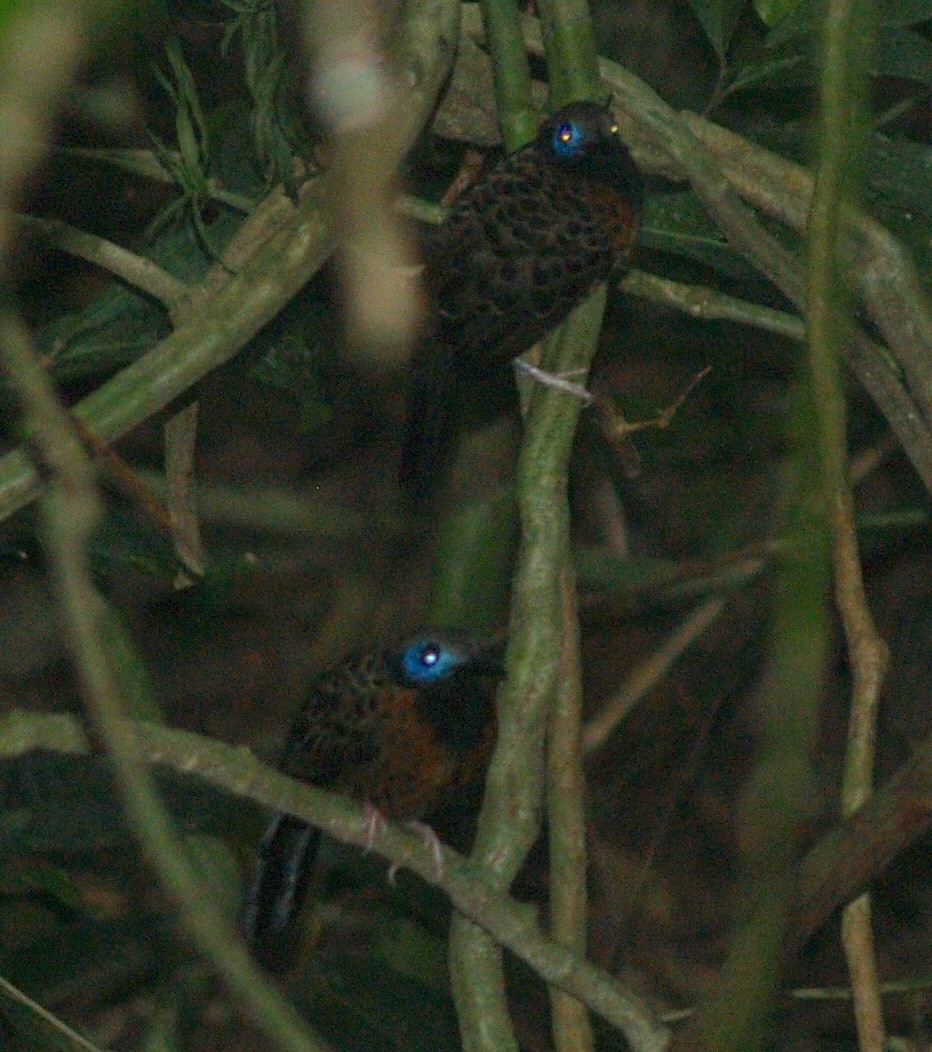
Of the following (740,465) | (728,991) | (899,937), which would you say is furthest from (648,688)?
(728,991)

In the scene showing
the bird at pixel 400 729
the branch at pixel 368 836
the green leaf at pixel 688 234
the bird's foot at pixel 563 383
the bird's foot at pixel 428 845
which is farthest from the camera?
the bird at pixel 400 729

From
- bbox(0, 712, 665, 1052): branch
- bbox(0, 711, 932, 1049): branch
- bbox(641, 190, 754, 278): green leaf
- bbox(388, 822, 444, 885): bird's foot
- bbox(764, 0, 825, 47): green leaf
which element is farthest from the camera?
bbox(641, 190, 754, 278): green leaf

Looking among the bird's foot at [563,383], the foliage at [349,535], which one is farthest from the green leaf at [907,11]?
the bird's foot at [563,383]

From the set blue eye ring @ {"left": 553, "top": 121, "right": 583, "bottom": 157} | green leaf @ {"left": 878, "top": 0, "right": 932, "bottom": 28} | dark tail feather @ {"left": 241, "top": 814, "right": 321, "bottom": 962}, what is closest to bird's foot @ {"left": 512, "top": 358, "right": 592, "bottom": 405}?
blue eye ring @ {"left": 553, "top": 121, "right": 583, "bottom": 157}

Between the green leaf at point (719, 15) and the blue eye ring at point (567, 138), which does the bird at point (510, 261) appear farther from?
the green leaf at point (719, 15)

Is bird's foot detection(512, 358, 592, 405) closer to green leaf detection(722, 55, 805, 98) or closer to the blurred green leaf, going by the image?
green leaf detection(722, 55, 805, 98)

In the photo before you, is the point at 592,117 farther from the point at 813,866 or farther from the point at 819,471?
the point at 819,471
